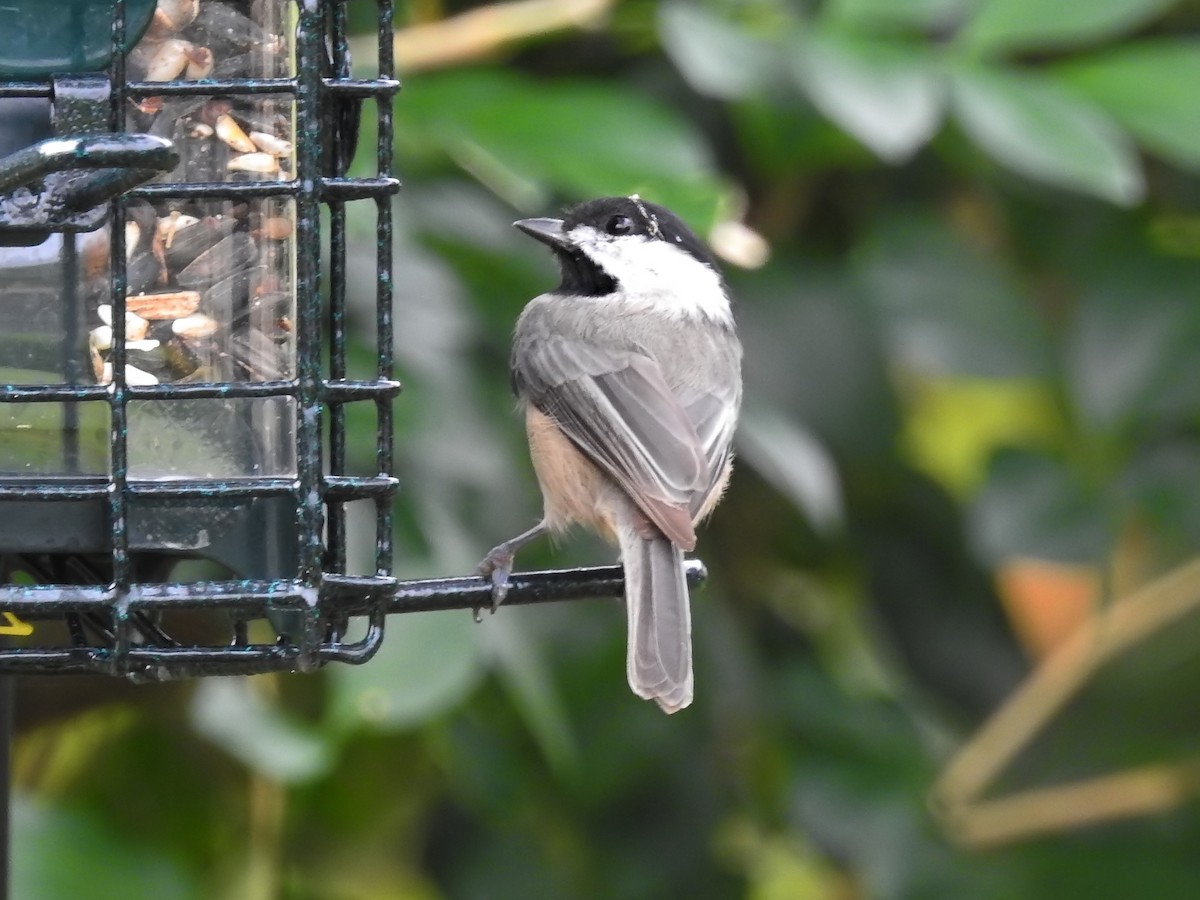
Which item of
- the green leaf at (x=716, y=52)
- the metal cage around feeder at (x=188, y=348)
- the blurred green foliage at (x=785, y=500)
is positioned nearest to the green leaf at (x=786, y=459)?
the blurred green foliage at (x=785, y=500)

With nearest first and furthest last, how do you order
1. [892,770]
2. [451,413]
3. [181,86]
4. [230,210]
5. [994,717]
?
1. [181,86]
2. [230,210]
3. [451,413]
4. [892,770]
5. [994,717]

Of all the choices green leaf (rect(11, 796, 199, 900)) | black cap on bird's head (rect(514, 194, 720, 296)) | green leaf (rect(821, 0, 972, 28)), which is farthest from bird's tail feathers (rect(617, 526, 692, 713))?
green leaf (rect(821, 0, 972, 28))

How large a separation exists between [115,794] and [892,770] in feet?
5.45

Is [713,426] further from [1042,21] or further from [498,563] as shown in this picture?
[1042,21]

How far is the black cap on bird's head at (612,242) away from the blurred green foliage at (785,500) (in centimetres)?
8

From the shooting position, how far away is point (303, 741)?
287 centimetres

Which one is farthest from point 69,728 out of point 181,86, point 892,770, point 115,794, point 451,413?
point 892,770

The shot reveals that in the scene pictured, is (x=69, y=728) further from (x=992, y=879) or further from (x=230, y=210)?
(x=992, y=879)

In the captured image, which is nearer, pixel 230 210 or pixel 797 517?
pixel 230 210

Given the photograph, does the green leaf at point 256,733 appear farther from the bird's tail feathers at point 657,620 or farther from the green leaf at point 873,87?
the green leaf at point 873,87

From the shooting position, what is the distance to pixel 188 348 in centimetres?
230

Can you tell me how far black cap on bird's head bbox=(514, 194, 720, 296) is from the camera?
3.36 metres

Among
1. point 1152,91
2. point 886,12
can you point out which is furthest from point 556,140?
point 1152,91

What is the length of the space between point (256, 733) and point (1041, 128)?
1.73 m
